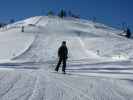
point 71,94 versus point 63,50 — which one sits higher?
point 63,50

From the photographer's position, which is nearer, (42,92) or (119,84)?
(42,92)

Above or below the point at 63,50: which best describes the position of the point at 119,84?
below

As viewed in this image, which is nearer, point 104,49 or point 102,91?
point 102,91

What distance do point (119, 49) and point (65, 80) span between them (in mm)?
33884

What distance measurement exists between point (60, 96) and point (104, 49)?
3847cm

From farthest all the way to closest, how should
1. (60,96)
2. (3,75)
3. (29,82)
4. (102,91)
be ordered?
(3,75)
(29,82)
(102,91)
(60,96)

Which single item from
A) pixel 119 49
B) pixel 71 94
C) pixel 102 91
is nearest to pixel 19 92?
pixel 71 94

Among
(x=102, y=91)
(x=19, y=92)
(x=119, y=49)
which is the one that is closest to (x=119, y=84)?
(x=102, y=91)

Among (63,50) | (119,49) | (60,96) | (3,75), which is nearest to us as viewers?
(60,96)

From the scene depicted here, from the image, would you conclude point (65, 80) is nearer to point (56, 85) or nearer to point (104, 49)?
point (56, 85)

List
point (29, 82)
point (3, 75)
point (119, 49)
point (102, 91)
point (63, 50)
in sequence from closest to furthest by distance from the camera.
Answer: point (102, 91) < point (29, 82) < point (3, 75) < point (63, 50) < point (119, 49)

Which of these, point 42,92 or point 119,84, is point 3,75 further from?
point 119,84

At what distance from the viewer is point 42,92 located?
9992 millimetres

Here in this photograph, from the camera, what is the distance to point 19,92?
979cm
